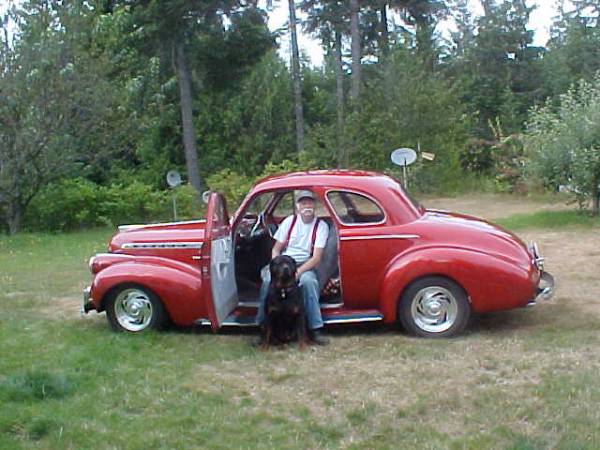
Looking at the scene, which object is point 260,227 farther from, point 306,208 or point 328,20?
point 328,20

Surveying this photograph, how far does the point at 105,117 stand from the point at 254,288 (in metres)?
12.6

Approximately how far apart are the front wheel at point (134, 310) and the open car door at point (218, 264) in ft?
2.28

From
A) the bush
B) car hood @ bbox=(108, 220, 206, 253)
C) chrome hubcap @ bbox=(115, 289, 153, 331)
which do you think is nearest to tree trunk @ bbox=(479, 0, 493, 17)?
the bush

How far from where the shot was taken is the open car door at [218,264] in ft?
23.2

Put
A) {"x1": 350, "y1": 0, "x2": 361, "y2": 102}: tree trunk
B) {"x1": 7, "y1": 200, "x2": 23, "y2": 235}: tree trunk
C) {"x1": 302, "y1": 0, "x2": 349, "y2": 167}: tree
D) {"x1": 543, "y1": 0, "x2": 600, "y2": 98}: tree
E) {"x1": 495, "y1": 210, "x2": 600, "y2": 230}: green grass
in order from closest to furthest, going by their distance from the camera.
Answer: {"x1": 495, "y1": 210, "x2": 600, "y2": 230}: green grass
{"x1": 7, "y1": 200, "x2": 23, "y2": 235}: tree trunk
{"x1": 350, "y1": 0, "x2": 361, "y2": 102}: tree trunk
{"x1": 302, "y1": 0, "x2": 349, "y2": 167}: tree
{"x1": 543, "y1": 0, "x2": 600, "y2": 98}: tree

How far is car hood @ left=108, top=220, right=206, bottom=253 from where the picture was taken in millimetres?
7949

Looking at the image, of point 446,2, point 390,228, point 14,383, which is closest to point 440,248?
point 390,228

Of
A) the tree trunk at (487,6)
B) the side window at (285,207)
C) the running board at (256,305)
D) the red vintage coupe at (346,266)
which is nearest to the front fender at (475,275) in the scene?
the red vintage coupe at (346,266)

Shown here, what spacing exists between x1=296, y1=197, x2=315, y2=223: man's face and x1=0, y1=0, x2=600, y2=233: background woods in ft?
30.7

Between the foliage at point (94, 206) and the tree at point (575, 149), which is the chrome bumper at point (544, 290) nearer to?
the tree at point (575, 149)

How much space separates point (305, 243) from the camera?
304 inches

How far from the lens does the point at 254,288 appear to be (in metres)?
8.13

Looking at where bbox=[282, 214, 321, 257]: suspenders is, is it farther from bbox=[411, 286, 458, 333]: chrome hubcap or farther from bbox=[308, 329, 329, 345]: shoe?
bbox=[411, 286, 458, 333]: chrome hubcap

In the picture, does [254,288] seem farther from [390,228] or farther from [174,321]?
[390,228]
